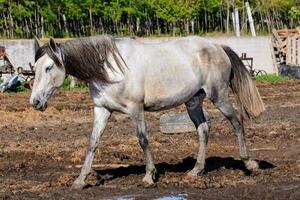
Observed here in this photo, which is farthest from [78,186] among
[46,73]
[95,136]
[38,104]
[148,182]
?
[46,73]

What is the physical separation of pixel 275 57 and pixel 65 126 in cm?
2355

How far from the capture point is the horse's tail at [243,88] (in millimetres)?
11883

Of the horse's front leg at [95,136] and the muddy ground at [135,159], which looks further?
the horse's front leg at [95,136]

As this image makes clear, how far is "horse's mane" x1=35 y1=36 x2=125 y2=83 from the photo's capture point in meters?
10.4

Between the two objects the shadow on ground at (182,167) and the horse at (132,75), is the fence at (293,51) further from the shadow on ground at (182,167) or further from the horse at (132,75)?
the horse at (132,75)

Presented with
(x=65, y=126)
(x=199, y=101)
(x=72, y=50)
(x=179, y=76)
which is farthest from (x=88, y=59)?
(x=65, y=126)

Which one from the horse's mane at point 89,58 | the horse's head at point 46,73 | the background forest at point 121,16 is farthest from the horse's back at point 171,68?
the background forest at point 121,16

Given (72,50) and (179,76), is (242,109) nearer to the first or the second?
(179,76)

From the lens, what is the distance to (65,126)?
18.2 meters

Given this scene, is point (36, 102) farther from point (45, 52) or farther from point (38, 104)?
point (45, 52)

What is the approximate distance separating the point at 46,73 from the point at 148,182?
2035 millimetres

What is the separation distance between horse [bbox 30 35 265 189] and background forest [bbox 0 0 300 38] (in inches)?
1220

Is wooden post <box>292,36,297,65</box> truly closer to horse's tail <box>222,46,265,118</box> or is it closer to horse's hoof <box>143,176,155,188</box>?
horse's tail <box>222,46,265,118</box>

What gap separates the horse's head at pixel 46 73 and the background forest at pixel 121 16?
31.5 meters
